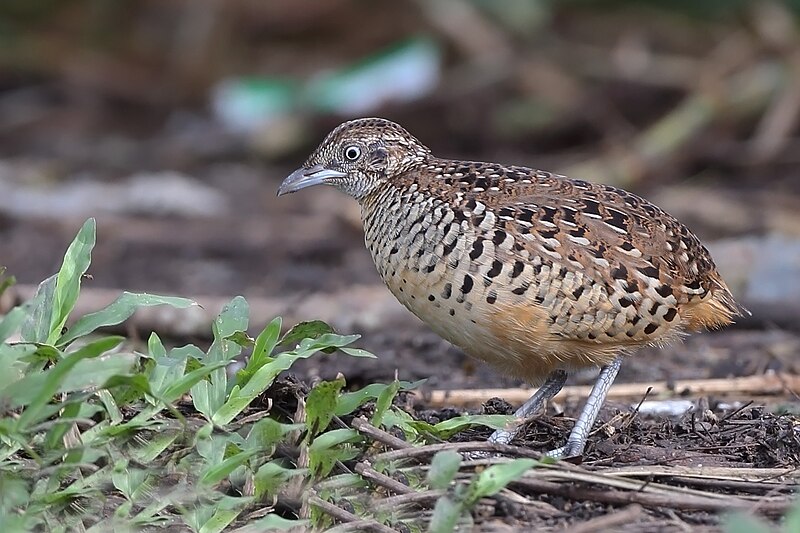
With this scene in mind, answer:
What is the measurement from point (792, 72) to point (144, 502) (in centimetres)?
972

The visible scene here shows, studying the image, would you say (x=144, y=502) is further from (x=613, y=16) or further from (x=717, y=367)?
(x=613, y=16)

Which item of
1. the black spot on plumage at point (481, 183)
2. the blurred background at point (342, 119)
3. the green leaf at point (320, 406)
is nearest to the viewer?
the green leaf at point (320, 406)

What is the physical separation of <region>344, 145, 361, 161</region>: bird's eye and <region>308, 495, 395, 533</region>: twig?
6.24 feet

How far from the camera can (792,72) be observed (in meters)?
12.2

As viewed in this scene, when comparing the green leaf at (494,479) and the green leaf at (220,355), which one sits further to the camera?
the green leaf at (220,355)

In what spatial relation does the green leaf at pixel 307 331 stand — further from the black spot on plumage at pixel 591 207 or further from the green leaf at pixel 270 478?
the black spot on plumage at pixel 591 207

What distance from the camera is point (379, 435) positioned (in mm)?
4324

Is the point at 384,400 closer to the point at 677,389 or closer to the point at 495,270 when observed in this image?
the point at 495,270

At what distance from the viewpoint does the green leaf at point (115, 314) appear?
4.51 metres

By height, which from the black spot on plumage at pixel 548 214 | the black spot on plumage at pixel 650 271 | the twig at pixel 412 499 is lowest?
the twig at pixel 412 499

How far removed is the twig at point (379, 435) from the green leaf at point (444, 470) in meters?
0.25

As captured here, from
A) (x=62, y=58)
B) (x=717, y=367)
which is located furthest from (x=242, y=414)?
(x=62, y=58)

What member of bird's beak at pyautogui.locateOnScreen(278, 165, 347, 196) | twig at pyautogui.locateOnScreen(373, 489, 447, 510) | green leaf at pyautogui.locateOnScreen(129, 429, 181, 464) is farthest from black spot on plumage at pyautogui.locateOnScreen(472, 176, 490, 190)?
green leaf at pyautogui.locateOnScreen(129, 429, 181, 464)

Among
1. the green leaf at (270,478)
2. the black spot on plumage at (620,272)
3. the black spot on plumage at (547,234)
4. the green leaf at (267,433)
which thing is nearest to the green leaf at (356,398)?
the green leaf at (267,433)
